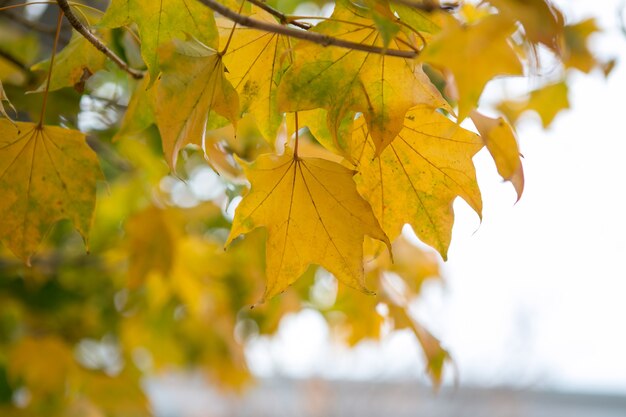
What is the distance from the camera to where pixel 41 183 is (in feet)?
1.91

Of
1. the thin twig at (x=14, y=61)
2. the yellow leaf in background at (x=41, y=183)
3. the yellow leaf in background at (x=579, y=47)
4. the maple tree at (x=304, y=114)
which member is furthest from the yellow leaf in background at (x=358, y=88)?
the thin twig at (x=14, y=61)

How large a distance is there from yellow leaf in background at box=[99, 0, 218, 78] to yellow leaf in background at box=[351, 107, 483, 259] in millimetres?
153

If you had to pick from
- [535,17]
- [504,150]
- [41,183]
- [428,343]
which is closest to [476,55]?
[535,17]

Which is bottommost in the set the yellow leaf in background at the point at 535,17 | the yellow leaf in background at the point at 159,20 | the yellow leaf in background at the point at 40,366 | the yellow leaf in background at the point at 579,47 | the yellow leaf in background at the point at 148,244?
the yellow leaf in background at the point at 40,366

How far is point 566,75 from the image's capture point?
122 centimetres

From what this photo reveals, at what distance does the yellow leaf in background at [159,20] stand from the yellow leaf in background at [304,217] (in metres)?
0.12

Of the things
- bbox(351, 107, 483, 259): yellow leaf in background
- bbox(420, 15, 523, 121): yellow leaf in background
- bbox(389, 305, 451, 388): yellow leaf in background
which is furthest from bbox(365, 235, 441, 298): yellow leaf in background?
bbox(420, 15, 523, 121): yellow leaf in background

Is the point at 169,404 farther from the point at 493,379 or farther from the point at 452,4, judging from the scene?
the point at 452,4

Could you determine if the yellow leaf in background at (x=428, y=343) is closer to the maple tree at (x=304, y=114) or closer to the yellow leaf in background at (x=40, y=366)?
the maple tree at (x=304, y=114)

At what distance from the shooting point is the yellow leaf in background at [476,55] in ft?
1.15

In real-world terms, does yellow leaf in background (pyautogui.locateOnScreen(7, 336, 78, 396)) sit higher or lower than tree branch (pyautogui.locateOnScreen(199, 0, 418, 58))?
lower

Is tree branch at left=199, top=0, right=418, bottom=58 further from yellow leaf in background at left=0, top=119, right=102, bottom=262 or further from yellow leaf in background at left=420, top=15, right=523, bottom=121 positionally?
yellow leaf in background at left=0, top=119, right=102, bottom=262

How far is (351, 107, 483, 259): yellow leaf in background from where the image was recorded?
1.81 feet

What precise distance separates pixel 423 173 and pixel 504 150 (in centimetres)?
9
